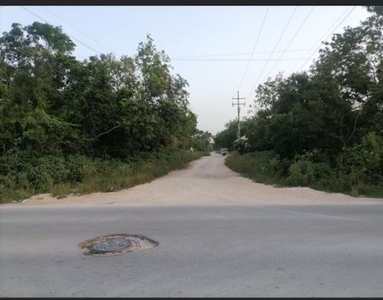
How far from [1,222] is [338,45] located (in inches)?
822

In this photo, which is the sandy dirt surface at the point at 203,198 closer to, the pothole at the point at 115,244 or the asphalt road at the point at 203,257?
the asphalt road at the point at 203,257

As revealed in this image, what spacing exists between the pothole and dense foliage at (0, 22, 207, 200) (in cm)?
903

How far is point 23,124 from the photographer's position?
1688 centimetres

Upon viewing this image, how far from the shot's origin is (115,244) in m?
5.88

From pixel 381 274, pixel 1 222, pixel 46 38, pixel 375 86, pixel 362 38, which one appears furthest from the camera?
pixel 46 38

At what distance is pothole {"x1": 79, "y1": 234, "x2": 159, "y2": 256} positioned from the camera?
549cm

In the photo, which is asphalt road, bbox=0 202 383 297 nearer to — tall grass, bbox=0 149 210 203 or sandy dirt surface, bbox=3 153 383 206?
sandy dirt surface, bbox=3 153 383 206

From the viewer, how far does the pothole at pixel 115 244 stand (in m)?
5.49

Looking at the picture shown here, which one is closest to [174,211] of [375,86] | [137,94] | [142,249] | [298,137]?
[142,249]

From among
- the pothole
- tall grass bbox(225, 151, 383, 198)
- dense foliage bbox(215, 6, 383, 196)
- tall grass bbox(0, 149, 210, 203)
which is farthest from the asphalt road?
dense foliage bbox(215, 6, 383, 196)

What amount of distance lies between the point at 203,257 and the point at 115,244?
5.77 feet

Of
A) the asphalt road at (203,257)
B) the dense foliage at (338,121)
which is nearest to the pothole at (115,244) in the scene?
the asphalt road at (203,257)

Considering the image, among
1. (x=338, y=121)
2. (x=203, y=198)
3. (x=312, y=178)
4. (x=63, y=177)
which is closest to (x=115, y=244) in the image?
(x=203, y=198)

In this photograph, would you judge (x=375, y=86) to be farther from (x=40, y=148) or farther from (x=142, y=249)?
(x=40, y=148)
